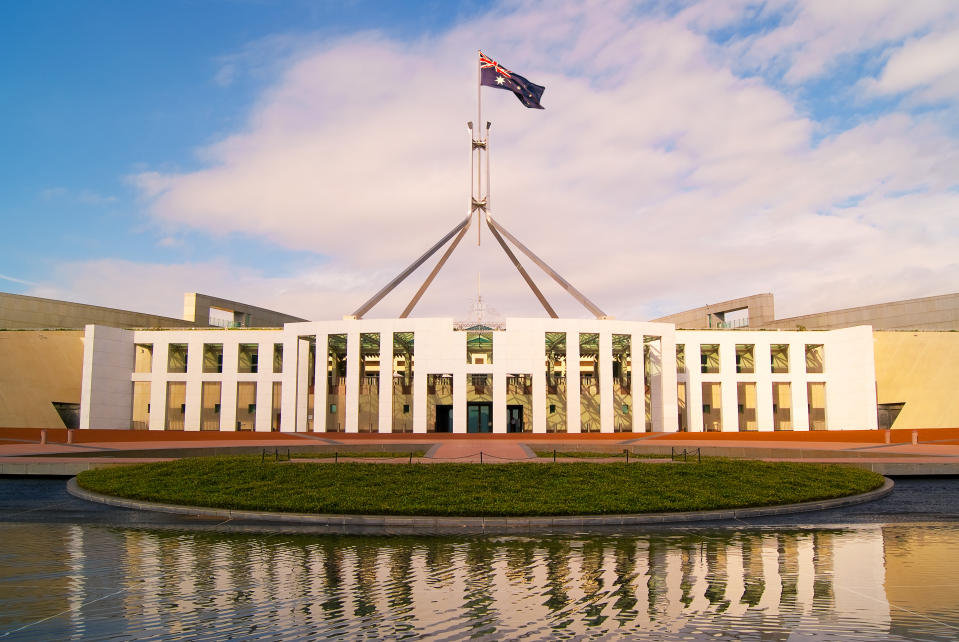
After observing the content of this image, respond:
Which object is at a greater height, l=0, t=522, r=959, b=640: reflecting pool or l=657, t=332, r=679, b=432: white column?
l=657, t=332, r=679, b=432: white column

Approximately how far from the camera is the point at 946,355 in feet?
148

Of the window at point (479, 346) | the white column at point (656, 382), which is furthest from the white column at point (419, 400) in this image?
the white column at point (656, 382)

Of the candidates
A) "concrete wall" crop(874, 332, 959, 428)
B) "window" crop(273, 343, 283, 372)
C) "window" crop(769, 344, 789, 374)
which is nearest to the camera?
"concrete wall" crop(874, 332, 959, 428)

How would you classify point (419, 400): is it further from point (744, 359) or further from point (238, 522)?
point (238, 522)

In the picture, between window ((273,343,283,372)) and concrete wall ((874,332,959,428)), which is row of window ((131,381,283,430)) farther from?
concrete wall ((874,332,959,428))

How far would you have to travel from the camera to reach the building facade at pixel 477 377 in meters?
39.6

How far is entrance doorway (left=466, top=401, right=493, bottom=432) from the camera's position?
152 ft

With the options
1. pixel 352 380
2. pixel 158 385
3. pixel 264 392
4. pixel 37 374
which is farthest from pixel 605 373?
pixel 37 374

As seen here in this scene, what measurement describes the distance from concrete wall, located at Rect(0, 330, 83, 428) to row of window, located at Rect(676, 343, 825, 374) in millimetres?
39757

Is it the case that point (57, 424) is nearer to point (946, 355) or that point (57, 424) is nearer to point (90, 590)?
point (90, 590)

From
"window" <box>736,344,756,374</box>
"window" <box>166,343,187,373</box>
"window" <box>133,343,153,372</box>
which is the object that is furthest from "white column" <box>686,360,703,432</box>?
"window" <box>133,343,153,372</box>

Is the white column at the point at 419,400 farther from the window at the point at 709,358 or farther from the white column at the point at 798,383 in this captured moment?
the white column at the point at 798,383

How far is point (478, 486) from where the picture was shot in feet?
54.3

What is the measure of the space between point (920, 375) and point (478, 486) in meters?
41.5
